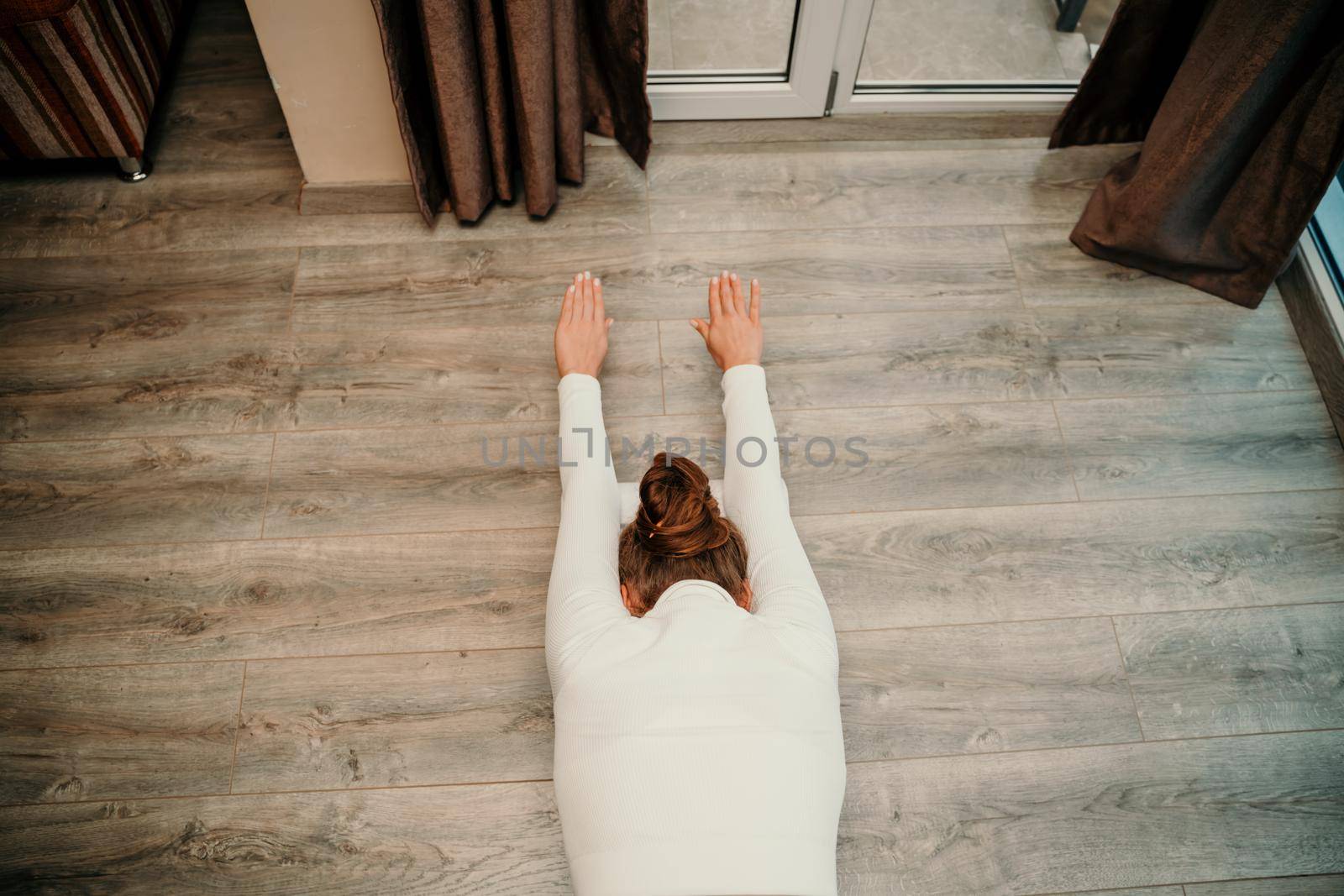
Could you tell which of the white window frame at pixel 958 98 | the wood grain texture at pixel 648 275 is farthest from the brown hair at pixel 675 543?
the white window frame at pixel 958 98

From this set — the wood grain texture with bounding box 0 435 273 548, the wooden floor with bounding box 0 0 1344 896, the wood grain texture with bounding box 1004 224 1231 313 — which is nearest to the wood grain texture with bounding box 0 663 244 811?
the wooden floor with bounding box 0 0 1344 896

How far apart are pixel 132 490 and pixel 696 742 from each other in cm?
123

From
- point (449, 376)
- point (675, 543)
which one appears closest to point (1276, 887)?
point (675, 543)

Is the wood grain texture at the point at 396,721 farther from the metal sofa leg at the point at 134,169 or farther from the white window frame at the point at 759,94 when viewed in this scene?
the white window frame at the point at 759,94

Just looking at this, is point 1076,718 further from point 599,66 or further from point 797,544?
point 599,66

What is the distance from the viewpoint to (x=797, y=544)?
4.32ft

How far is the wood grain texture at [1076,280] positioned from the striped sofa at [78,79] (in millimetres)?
1960

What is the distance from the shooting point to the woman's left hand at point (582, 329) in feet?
5.06

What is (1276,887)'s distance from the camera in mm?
1305

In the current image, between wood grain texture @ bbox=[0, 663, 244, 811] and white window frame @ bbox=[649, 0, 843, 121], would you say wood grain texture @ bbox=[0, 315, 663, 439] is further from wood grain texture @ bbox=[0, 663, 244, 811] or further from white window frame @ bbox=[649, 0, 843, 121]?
white window frame @ bbox=[649, 0, 843, 121]

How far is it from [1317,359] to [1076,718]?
3.18 ft

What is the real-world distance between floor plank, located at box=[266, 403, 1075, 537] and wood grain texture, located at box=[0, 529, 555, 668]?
54 millimetres

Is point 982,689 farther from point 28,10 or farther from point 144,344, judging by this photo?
point 28,10

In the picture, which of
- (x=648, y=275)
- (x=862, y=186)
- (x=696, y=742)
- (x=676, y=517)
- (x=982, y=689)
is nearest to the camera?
(x=696, y=742)
